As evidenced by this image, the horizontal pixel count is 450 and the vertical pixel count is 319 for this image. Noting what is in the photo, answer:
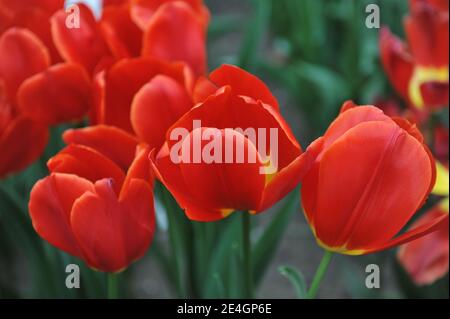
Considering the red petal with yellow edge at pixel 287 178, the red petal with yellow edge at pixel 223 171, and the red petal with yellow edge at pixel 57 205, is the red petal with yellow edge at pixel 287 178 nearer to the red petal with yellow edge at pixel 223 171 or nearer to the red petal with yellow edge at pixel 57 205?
the red petal with yellow edge at pixel 223 171

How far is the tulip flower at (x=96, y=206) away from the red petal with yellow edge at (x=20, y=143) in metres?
0.11

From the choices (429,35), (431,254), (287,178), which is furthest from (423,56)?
(287,178)

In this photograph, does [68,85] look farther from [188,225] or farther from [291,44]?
[291,44]

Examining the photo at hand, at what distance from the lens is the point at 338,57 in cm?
167

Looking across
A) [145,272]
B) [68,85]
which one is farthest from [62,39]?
[145,272]

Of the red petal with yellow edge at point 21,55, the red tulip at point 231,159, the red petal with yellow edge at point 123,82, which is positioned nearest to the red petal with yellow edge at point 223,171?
the red tulip at point 231,159

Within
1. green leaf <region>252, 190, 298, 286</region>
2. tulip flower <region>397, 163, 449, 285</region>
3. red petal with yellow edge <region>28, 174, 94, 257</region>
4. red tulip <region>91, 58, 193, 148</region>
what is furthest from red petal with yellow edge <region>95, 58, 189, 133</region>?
tulip flower <region>397, 163, 449, 285</region>

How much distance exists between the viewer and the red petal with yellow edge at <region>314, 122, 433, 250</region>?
52 centimetres

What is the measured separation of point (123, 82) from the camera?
0.68 m

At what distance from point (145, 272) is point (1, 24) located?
28.0 inches

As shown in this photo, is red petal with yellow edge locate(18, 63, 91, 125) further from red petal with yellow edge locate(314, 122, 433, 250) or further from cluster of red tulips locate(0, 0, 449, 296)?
red petal with yellow edge locate(314, 122, 433, 250)

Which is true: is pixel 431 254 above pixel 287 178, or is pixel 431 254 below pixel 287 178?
below

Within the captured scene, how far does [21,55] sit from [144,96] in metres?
0.15

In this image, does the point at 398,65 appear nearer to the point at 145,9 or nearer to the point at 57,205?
the point at 145,9
